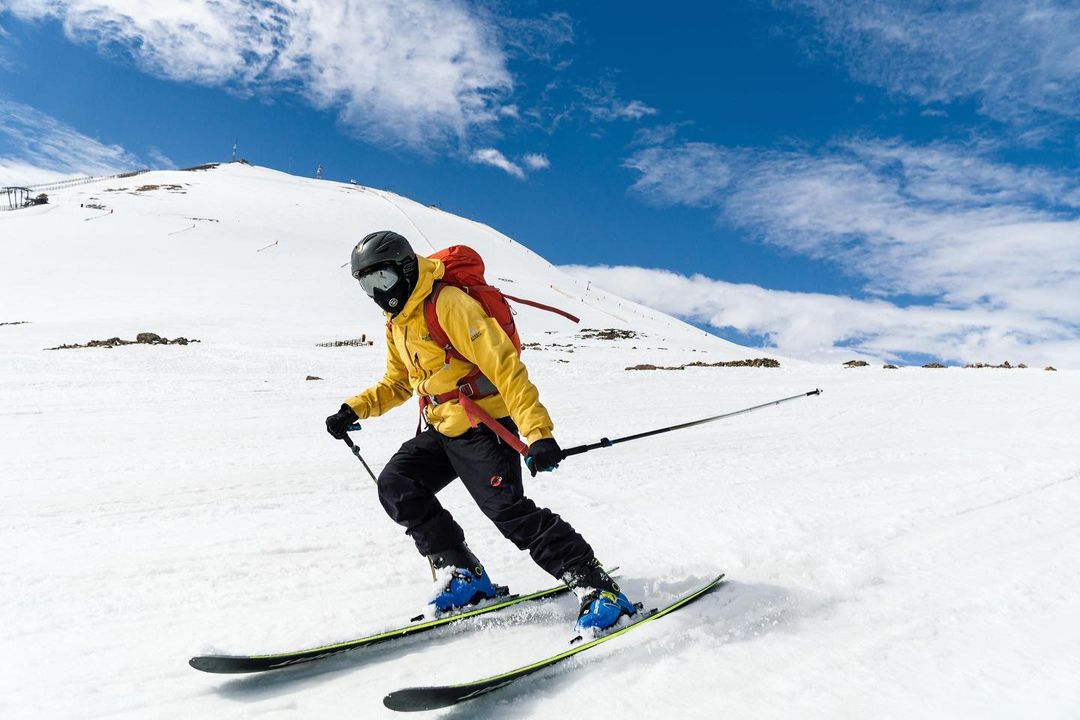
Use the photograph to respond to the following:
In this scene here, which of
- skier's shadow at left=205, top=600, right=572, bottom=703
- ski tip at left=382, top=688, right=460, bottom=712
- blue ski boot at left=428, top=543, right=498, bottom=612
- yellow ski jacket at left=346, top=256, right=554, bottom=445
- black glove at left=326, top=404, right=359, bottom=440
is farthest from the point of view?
black glove at left=326, top=404, right=359, bottom=440

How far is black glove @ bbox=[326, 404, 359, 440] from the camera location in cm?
360

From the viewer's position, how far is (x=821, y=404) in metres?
10.7

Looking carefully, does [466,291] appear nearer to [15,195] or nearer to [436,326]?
[436,326]

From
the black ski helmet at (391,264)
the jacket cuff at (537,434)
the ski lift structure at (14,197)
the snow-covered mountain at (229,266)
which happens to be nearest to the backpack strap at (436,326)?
the black ski helmet at (391,264)

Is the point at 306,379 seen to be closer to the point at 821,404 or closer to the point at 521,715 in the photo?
the point at 821,404

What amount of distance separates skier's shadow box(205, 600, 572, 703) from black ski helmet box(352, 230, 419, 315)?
5.27ft

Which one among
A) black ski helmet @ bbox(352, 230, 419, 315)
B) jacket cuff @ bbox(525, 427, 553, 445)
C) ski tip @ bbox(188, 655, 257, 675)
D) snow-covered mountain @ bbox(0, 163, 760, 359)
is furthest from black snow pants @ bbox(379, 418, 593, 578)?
snow-covered mountain @ bbox(0, 163, 760, 359)

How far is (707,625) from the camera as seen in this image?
9.89ft

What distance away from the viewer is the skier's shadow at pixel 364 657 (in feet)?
8.45

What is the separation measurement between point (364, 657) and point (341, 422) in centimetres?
130

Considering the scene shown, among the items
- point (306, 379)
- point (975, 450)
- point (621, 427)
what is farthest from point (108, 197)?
point (975, 450)

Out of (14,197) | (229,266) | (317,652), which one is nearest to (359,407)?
(317,652)

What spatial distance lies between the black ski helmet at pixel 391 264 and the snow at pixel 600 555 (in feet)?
5.37

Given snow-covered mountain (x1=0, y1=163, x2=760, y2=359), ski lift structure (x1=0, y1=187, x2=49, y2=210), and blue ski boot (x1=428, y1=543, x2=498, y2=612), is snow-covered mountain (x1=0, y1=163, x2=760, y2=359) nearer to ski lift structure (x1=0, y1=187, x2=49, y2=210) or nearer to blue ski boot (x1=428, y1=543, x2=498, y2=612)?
ski lift structure (x1=0, y1=187, x2=49, y2=210)
